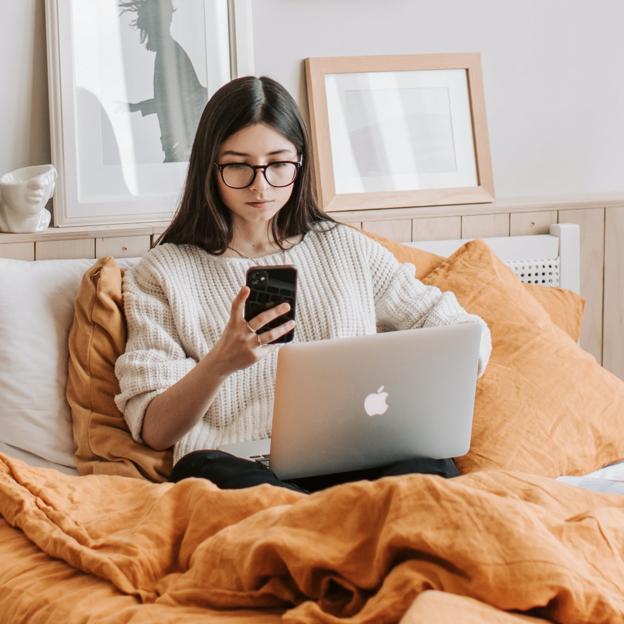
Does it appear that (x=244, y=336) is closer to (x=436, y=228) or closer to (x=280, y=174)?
(x=280, y=174)

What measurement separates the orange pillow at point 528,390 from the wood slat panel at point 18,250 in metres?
0.80

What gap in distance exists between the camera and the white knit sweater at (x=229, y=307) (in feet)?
5.86

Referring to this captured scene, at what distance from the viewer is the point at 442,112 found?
2594 millimetres

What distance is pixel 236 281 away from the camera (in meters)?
1.89

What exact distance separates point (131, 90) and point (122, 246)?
36 cm

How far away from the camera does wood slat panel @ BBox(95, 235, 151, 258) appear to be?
7.00 feet

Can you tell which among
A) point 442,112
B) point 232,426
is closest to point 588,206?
point 442,112

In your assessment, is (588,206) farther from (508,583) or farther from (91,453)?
(508,583)

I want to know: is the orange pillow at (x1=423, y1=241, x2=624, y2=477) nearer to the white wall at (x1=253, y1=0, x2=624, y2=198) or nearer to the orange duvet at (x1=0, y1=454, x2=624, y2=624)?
the orange duvet at (x1=0, y1=454, x2=624, y2=624)

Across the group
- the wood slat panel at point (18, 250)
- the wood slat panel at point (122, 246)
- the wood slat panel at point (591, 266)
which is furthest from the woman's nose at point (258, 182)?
the wood slat panel at point (591, 266)

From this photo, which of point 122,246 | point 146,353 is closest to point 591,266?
point 122,246

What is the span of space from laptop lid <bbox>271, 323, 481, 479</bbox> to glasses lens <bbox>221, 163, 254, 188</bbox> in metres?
0.51

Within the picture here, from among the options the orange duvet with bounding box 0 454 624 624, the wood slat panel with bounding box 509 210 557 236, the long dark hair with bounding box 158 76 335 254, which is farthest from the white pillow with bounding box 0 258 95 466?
the wood slat panel with bounding box 509 210 557 236

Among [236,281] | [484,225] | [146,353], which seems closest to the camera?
[146,353]
